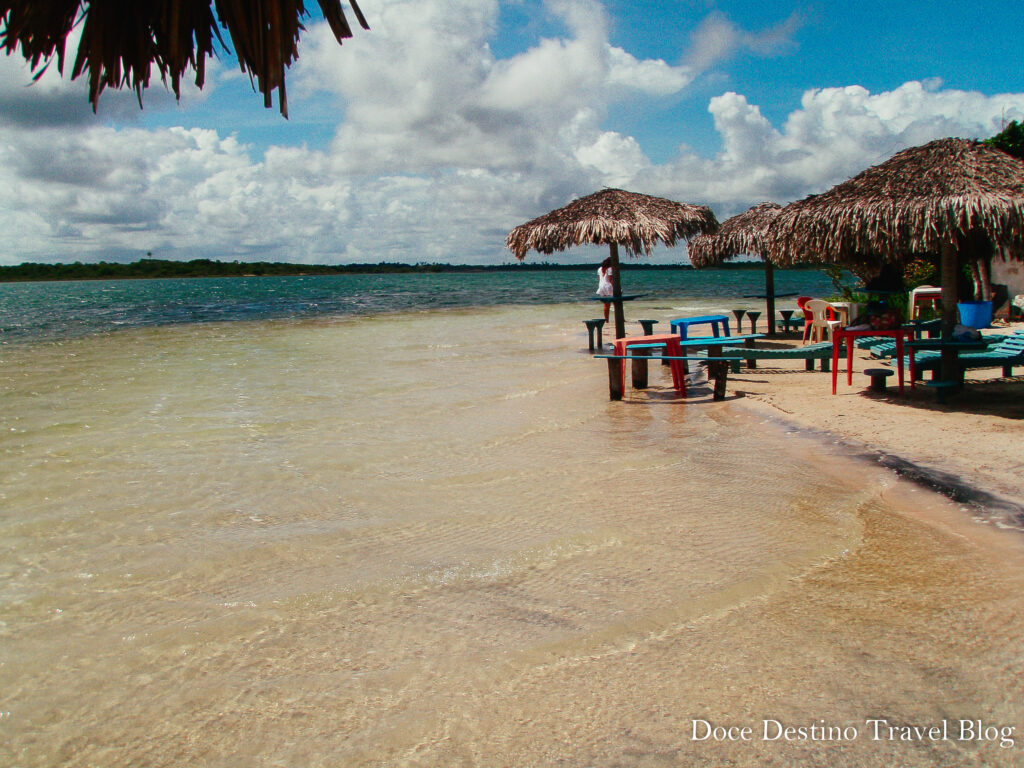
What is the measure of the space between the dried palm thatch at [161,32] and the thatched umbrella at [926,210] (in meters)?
6.12

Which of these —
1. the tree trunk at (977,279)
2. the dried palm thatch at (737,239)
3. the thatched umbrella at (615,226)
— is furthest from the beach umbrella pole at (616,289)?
the tree trunk at (977,279)

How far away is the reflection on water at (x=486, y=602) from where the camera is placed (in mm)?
2514

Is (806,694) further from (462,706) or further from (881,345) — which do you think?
(881,345)

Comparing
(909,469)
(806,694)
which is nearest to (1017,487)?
(909,469)

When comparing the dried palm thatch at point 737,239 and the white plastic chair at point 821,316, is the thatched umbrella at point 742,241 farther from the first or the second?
the white plastic chair at point 821,316

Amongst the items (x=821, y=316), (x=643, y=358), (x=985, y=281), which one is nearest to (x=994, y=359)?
(x=643, y=358)

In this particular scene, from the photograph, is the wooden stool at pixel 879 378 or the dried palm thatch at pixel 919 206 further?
the wooden stool at pixel 879 378

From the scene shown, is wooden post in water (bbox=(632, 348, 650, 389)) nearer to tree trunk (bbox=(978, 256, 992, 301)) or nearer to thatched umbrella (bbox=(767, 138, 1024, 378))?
thatched umbrella (bbox=(767, 138, 1024, 378))

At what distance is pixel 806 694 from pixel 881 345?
7.41 m

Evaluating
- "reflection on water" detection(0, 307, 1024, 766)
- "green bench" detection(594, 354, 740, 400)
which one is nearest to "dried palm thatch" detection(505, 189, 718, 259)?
"green bench" detection(594, 354, 740, 400)

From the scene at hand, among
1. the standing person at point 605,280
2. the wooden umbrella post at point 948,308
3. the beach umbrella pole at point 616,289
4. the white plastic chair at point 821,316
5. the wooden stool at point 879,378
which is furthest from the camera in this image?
the standing person at point 605,280

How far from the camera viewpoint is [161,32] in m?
2.57

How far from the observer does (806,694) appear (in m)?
2.60

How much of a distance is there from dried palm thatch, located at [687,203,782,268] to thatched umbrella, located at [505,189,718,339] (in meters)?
1.34
